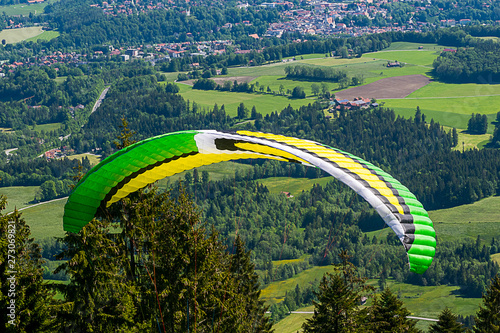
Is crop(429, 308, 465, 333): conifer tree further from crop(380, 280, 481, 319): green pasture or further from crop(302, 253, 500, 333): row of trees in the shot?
crop(380, 280, 481, 319): green pasture

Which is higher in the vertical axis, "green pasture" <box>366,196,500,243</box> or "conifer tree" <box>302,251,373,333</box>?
"conifer tree" <box>302,251,373,333</box>

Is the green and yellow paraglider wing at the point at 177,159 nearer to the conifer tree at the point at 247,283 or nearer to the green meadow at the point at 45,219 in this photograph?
the conifer tree at the point at 247,283

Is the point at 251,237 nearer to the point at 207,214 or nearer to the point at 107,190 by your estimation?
the point at 207,214

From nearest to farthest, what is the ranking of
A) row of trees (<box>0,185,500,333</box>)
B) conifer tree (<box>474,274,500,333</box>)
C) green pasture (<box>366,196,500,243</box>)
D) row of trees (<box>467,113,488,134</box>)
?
row of trees (<box>0,185,500,333</box>)
conifer tree (<box>474,274,500,333</box>)
green pasture (<box>366,196,500,243</box>)
row of trees (<box>467,113,488,134</box>)

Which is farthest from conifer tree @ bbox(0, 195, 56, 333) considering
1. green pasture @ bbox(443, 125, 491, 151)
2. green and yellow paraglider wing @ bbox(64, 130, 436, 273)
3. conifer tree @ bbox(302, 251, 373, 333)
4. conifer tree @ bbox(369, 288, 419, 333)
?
green pasture @ bbox(443, 125, 491, 151)

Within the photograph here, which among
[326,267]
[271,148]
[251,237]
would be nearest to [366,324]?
[271,148]

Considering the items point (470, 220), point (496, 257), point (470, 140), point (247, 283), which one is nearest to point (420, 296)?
point (496, 257)

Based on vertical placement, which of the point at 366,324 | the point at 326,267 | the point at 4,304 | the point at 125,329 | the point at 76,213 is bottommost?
the point at 326,267
